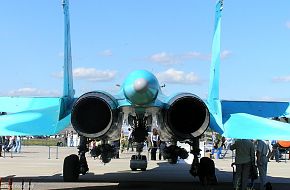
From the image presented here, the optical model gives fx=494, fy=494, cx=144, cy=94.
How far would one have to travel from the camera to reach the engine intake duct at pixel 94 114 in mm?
10188

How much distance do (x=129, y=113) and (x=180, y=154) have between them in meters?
3.21

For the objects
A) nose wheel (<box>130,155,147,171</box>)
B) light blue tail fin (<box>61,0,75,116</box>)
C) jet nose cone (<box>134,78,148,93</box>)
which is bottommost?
nose wheel (<box>130,155,147,171</box>)

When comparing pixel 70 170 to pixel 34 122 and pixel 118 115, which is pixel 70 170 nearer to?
pixel 34 122

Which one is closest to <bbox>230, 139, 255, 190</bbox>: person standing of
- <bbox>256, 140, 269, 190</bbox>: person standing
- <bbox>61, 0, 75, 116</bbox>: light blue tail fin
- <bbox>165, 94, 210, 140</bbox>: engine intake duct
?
<bbox>256, 140, 269, 190</bbox>: person standing

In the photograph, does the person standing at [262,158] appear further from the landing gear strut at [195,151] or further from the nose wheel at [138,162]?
the nose wheel at [138,162]

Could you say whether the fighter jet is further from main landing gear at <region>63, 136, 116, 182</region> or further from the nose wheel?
the nose wheel

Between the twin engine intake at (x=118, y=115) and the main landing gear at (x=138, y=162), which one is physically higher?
the twin engine intake at (x=118, y=115)

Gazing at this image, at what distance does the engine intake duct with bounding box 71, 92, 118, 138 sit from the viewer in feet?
33.4

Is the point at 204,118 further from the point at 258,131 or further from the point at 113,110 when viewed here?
the point at 113,110

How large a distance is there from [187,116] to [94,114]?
6.76 ft

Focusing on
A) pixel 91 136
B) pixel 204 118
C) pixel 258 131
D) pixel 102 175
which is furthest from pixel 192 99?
pixel 102 175

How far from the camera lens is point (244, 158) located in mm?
10461

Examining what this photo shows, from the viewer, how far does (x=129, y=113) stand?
11.2 meters

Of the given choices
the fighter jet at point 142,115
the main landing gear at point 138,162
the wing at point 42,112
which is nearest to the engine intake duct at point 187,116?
the fighter jet at point 142,115
